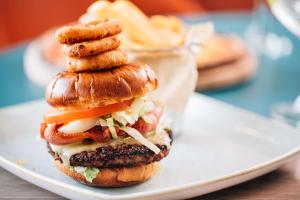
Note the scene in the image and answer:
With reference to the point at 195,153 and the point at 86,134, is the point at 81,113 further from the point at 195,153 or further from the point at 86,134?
the point at 195,153

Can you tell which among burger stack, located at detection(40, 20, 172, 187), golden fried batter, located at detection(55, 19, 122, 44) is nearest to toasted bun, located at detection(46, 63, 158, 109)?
burger stack, located at detection(40, 20, 172, 187)

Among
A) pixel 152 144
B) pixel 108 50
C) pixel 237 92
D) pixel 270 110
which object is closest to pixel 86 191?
pixel 152 144

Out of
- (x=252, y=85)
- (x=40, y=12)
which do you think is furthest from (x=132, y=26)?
(x=40, y=12)

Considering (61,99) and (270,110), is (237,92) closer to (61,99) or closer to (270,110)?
(270,110)

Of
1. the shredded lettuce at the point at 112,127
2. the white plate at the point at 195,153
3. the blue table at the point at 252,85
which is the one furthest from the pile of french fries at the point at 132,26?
the blue table at the point at 252,85

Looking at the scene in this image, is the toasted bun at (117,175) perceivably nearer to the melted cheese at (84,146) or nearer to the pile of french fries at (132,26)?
the melted cheese at (84,146)

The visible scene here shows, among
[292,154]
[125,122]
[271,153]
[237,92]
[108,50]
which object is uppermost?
[108,50]
